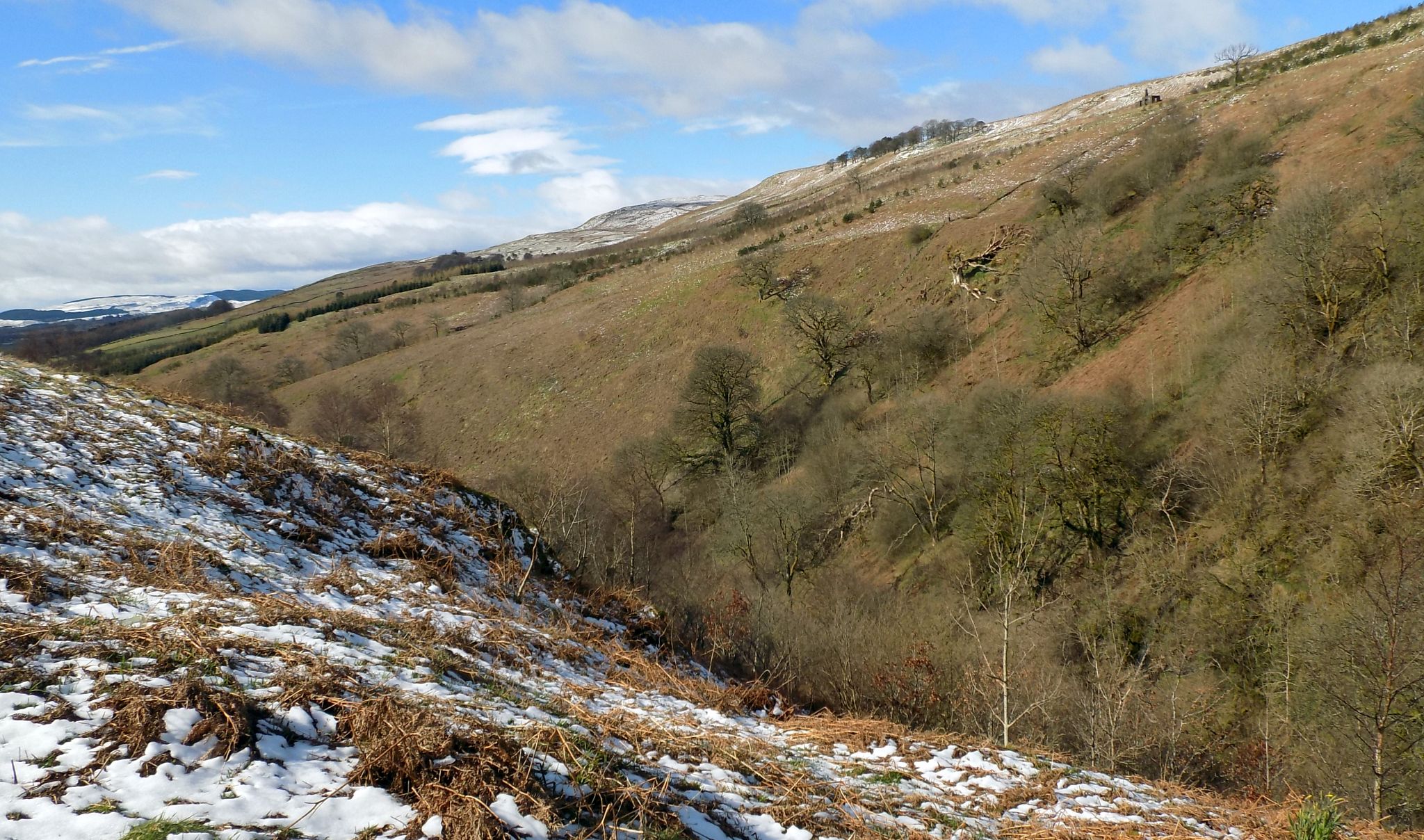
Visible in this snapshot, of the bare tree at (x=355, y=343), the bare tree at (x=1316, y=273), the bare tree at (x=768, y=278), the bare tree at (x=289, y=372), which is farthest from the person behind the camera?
the bare tree at (x=355, y=343)

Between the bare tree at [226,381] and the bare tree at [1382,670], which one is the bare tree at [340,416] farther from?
the bare tree at [1382,670]

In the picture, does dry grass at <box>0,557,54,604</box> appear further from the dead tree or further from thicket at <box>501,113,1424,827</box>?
the dead tree

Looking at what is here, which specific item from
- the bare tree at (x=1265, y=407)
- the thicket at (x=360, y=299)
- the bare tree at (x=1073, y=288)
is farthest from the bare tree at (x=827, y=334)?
the thicket at (x=360, y=299)

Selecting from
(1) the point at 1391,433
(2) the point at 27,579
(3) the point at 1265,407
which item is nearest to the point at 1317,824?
(2) the point at 27,579

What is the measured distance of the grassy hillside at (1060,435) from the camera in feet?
49.4

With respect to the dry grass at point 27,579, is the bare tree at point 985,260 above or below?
above

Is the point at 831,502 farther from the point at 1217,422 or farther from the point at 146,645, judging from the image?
the point at 146,645

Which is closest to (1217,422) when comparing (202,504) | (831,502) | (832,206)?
(831,502)

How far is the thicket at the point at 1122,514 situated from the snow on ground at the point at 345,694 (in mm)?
3404

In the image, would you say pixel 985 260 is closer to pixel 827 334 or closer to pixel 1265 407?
pixel 827 334

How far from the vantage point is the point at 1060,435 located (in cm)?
2569

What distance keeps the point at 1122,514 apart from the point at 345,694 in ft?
92.9

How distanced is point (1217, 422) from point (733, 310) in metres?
41.6

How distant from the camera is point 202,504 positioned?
835 cm
